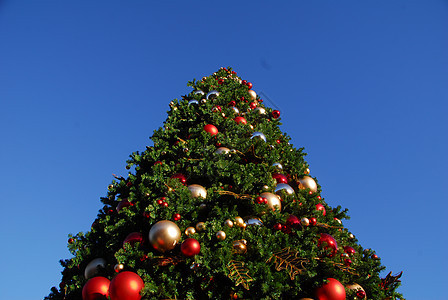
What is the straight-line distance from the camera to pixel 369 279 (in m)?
4.55

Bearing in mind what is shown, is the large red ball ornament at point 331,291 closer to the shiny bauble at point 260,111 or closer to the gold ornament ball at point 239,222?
the gold ornament ball at point 239,222

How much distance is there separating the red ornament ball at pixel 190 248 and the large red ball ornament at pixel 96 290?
114 cm

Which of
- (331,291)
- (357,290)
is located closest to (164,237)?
(331,291)

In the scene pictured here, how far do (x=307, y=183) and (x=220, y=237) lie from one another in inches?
105

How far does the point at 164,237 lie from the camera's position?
13.5ft

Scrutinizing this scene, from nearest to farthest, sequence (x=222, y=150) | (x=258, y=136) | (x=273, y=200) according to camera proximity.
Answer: (x=273, y=200)
(x=222, y=150)
(x=258, y=136)

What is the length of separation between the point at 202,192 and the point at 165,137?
2.22m

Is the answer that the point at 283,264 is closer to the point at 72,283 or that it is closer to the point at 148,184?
the point at 148,184

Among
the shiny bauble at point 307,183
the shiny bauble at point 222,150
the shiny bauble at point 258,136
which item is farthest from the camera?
the shiny bauble at point 258,136

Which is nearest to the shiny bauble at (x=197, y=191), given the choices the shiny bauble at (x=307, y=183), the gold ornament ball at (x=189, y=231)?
the gold ornament ball at (x=189, y=231)

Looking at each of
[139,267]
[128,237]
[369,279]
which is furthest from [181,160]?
[369,279]

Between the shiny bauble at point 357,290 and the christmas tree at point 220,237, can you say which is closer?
the christmas tree at point 220,237

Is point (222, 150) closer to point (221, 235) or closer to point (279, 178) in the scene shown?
point (279, 178)

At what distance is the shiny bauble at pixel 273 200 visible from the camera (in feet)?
16.0
